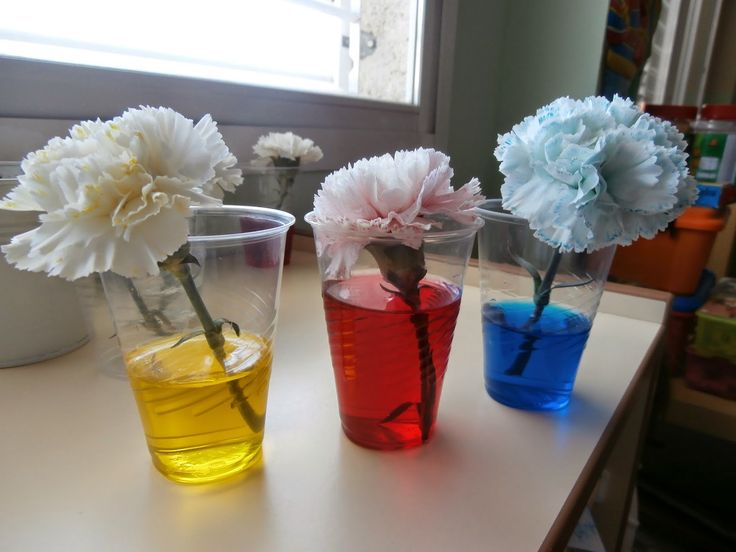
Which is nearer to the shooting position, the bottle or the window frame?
the window frame

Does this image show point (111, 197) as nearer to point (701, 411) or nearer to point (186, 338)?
point (186, 338)

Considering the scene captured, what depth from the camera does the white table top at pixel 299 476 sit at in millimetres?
281

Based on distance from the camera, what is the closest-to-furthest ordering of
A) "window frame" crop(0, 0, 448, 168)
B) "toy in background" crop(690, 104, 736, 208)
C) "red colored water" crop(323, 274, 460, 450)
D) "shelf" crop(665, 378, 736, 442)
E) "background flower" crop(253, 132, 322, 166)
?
"red colored water" crop(323, 274, 460, 450)
"window frame" crop(0, 0, 448, 168)
"background flower" crop(253, 132, 322, 166)
"shelf" crop(665, 378, 736, 442)
"toy in background" crop(690, 104, 736, 208)

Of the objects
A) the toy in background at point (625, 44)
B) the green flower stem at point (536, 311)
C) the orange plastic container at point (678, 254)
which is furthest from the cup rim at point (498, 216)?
the toy in background at point (625, 44)

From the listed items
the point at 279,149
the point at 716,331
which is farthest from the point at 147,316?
the point at 716,331

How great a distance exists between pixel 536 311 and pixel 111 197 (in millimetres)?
303

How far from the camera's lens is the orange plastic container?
0.96 metres

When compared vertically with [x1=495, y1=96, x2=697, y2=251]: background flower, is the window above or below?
above

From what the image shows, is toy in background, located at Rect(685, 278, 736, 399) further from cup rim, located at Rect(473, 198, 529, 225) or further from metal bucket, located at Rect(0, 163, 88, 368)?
metal bucket, located at Rect(0, 163, 88, 368)

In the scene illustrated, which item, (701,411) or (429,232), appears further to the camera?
(701,411)

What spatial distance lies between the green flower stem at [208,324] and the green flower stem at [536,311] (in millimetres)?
202

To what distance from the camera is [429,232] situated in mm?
314

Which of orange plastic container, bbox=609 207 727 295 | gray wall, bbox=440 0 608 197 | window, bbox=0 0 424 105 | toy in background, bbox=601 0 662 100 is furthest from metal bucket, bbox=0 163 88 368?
Answer: toy in background, bbox=601 0 662 100

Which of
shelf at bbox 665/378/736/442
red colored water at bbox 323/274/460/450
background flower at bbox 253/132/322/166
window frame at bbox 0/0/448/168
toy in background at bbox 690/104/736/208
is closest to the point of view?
red colored water at bbox 323/274/460/450
